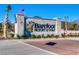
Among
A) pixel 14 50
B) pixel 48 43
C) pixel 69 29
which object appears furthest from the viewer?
pixel 69 29

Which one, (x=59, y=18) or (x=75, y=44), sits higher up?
(x=59, y=18)

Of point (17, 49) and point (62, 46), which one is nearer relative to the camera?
point (17, 49)

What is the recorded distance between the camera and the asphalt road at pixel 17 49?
8.75 meters

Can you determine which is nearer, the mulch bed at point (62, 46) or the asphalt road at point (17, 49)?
the asphalt road at point (17, 49)

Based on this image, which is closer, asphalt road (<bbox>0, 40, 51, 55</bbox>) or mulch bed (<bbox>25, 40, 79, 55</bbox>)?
asphalt road (<bbox>0, 40, 51, 55</bbox>)

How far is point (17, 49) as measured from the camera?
29.8ft

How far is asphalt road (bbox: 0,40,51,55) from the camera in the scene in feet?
28.7
